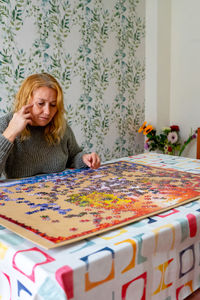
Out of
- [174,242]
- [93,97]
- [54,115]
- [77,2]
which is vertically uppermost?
[77,2]

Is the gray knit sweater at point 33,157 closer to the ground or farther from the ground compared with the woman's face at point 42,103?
closer to the ground

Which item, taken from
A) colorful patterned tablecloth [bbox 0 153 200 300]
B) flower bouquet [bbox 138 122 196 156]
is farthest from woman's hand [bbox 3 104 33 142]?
flower bouquet [bbox 138 122 196 156]

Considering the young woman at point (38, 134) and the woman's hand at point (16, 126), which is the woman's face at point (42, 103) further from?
the woman's hand at point (16, 126)

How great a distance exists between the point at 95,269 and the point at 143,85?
3.22 metres

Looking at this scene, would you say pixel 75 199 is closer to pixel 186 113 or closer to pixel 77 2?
pixel 77 2

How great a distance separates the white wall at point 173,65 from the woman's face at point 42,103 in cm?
217

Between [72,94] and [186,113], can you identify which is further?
[186,113]

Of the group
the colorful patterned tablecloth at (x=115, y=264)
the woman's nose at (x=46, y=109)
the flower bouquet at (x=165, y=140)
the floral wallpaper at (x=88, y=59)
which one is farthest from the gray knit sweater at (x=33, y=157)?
the flower bouquet at (x=165, y=140)

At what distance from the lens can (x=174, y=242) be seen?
0.85 metres

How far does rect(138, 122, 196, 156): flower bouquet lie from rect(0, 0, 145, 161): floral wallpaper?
0.77 ft

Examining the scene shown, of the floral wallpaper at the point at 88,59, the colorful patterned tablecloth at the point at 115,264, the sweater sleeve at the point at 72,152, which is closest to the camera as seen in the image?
the colorful patterned tablecloth at the point at 115,264

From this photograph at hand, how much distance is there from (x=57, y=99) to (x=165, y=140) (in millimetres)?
2036

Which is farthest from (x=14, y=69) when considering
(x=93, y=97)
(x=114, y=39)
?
(x=114, y=39)

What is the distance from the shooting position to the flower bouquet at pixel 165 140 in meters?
3.41
